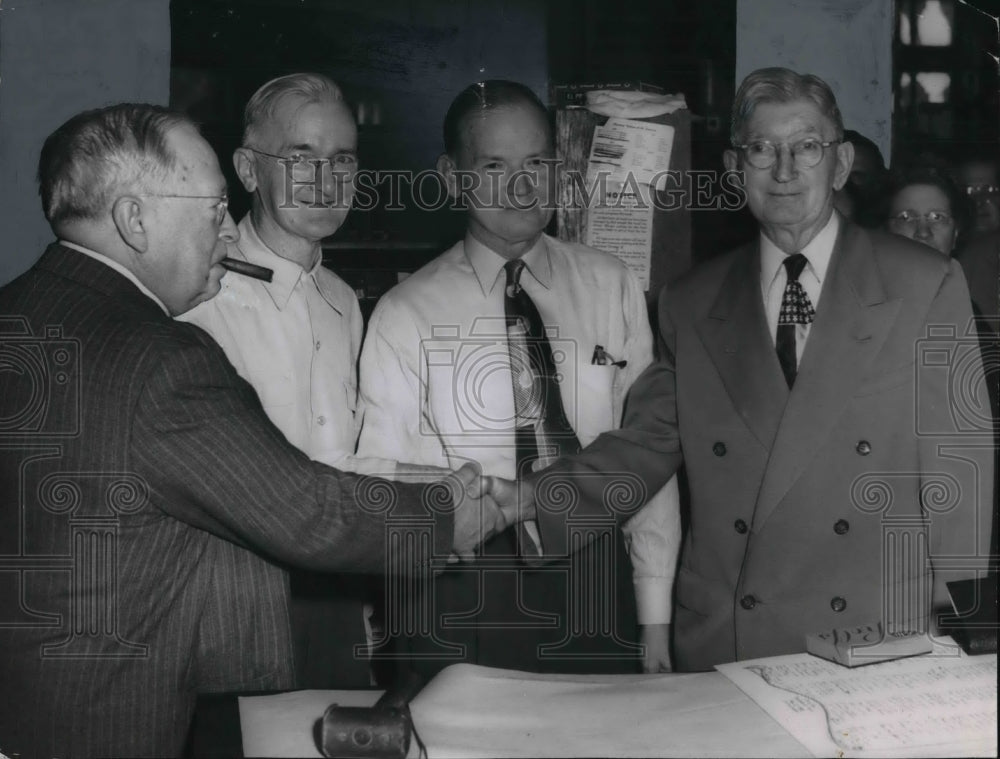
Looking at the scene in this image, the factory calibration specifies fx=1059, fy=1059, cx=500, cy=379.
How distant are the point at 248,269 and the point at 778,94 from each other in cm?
120

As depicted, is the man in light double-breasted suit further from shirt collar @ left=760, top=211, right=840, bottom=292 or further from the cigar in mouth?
the cigar in mouth

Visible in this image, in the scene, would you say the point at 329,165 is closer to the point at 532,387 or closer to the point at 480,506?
the point at 532,387

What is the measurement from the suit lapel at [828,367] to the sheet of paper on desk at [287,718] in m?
0.98

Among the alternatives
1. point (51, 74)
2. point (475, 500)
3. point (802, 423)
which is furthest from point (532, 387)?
point (51, 74)

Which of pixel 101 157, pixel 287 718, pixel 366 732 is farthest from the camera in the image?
pixel 101 157

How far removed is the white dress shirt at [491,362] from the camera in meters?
2.26

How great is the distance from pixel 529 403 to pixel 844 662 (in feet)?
2.74

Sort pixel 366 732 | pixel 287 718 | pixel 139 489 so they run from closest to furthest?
pixel 366 732 → pixel 287 718 → pixel 139 489

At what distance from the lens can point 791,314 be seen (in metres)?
2.28

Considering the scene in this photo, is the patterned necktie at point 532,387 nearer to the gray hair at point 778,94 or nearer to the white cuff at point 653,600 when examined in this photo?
the white cuff at point 653,600

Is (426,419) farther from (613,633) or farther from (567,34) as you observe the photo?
(567,34)

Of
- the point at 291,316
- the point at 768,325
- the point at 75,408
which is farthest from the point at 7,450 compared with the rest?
the point at 768,325

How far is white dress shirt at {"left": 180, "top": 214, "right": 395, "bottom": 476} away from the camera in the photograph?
2.22 m

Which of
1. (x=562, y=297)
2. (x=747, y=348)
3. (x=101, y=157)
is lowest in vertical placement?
(x=747, y=348)
